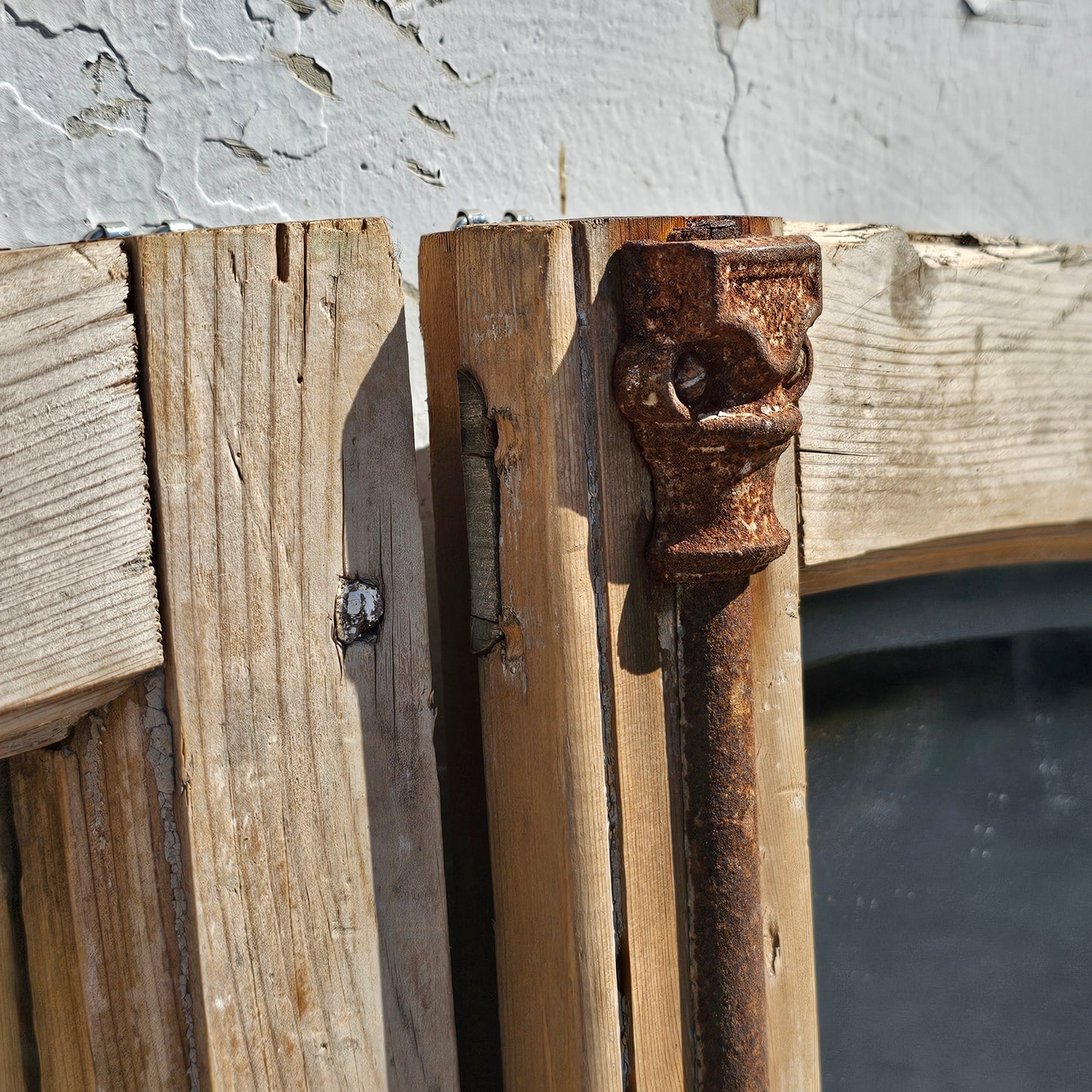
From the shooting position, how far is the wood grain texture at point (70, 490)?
58 cm

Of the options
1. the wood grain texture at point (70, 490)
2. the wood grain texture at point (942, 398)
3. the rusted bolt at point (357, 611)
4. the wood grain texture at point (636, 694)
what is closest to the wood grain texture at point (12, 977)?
the wood grain texture at point (70, 490)

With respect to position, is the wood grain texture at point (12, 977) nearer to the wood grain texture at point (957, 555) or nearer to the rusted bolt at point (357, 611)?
the rusted bolt at point (357, 611)

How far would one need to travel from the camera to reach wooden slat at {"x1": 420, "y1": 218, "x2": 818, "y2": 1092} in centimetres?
68

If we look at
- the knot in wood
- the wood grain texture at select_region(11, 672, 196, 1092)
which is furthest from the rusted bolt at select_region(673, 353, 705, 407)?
the wood grain texture at select_region(11, 672, 196, 1092)

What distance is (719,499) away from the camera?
0.70 meters

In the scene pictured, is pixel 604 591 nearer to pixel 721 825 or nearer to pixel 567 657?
pixel 567 657

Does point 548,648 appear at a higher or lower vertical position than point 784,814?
higher

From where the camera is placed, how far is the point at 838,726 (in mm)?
1175

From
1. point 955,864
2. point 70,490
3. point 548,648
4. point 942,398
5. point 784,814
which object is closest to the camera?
point 70,490

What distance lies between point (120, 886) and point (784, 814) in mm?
510

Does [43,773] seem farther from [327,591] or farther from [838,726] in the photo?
[838,726]

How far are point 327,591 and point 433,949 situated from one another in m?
0.28

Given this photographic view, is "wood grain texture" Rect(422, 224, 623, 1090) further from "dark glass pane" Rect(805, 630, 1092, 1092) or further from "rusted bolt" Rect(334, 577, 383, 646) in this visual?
"dark glass pane" Rect(805, 630, 1092, 1092)

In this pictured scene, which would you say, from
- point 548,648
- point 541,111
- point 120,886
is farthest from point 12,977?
point 541,111
